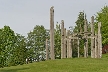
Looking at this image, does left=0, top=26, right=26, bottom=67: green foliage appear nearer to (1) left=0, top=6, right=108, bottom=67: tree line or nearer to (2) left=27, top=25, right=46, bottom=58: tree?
(1) left=0, top=6, right=108, bottom=67: tree line

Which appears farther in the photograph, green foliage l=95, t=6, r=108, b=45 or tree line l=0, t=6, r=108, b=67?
tree line l=0, t=6, r=108, b=67

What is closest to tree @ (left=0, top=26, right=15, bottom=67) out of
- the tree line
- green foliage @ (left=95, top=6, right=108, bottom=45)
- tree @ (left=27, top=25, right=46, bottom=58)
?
the tree line

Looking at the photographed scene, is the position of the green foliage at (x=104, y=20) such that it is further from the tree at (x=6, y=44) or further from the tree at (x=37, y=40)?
the tree at (x=37, y=40)

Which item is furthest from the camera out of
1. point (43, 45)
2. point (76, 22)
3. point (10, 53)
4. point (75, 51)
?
point (43, 45)

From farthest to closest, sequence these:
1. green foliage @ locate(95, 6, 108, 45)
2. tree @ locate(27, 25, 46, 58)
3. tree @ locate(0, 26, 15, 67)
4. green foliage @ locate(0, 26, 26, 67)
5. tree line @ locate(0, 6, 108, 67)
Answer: tree @ locate(27, 25, 46, 58) → tree @ locate(0, 26, 15, 67) → green foliage @ locate(0, 26, 26, 67) → tree line @ locate(0, 6, 108, 67) → green foliage @ locate(95, 6, 108, 45)

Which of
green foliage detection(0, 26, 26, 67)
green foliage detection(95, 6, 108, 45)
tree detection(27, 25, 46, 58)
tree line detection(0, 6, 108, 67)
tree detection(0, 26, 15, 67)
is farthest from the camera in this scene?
tree detection(27, 25, 46, 58)

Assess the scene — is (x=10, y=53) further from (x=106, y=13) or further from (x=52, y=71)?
(x=52, y=71)

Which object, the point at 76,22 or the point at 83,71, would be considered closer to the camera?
the point at 83,71

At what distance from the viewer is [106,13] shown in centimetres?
5178

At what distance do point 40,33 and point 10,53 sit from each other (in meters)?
20.3

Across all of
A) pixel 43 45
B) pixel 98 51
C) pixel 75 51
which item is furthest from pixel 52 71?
pixel 43 45

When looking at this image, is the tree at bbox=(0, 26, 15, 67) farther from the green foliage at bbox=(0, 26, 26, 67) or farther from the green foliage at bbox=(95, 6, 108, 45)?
the green foliage at bbox=(95, 6, 108, 45)

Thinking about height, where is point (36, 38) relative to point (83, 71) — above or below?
above

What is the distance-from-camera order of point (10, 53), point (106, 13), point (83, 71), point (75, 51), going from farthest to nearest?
point (10, 53), point (75, 51), point (106, 13), point (83, 71)
